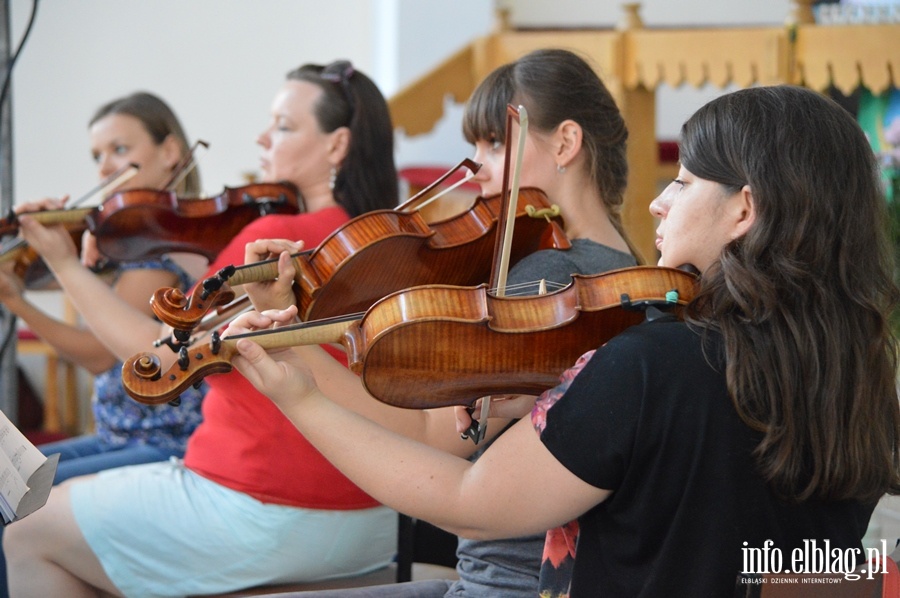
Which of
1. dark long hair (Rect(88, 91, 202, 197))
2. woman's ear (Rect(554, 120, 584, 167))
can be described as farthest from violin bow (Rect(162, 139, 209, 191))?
woman's ear (Rect(554, 120, 584, 167))

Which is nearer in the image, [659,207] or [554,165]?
[659,207]

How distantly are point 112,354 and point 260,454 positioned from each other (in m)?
0.81

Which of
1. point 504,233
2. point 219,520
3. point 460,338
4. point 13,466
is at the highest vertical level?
point 504,233

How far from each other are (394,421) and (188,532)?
1.58ft

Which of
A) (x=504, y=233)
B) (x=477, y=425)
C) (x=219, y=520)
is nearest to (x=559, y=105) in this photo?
(x=504, y=233)

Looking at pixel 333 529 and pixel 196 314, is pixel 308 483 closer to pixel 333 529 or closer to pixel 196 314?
pixel 333 529

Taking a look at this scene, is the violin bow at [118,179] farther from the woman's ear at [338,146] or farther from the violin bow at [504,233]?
the violin bow at [504,233]

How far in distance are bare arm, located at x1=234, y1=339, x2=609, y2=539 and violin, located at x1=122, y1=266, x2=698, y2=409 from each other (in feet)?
0.17

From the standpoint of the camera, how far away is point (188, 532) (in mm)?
1704

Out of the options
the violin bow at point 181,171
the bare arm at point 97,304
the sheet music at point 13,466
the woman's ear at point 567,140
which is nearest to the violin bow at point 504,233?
the woman's ear at point 567,140

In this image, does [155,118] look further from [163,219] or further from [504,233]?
[504,233]

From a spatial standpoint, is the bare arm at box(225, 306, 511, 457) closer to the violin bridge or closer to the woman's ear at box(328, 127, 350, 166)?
the violin bridge

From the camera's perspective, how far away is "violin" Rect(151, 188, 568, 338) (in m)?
1.47

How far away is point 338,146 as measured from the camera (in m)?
2.17
